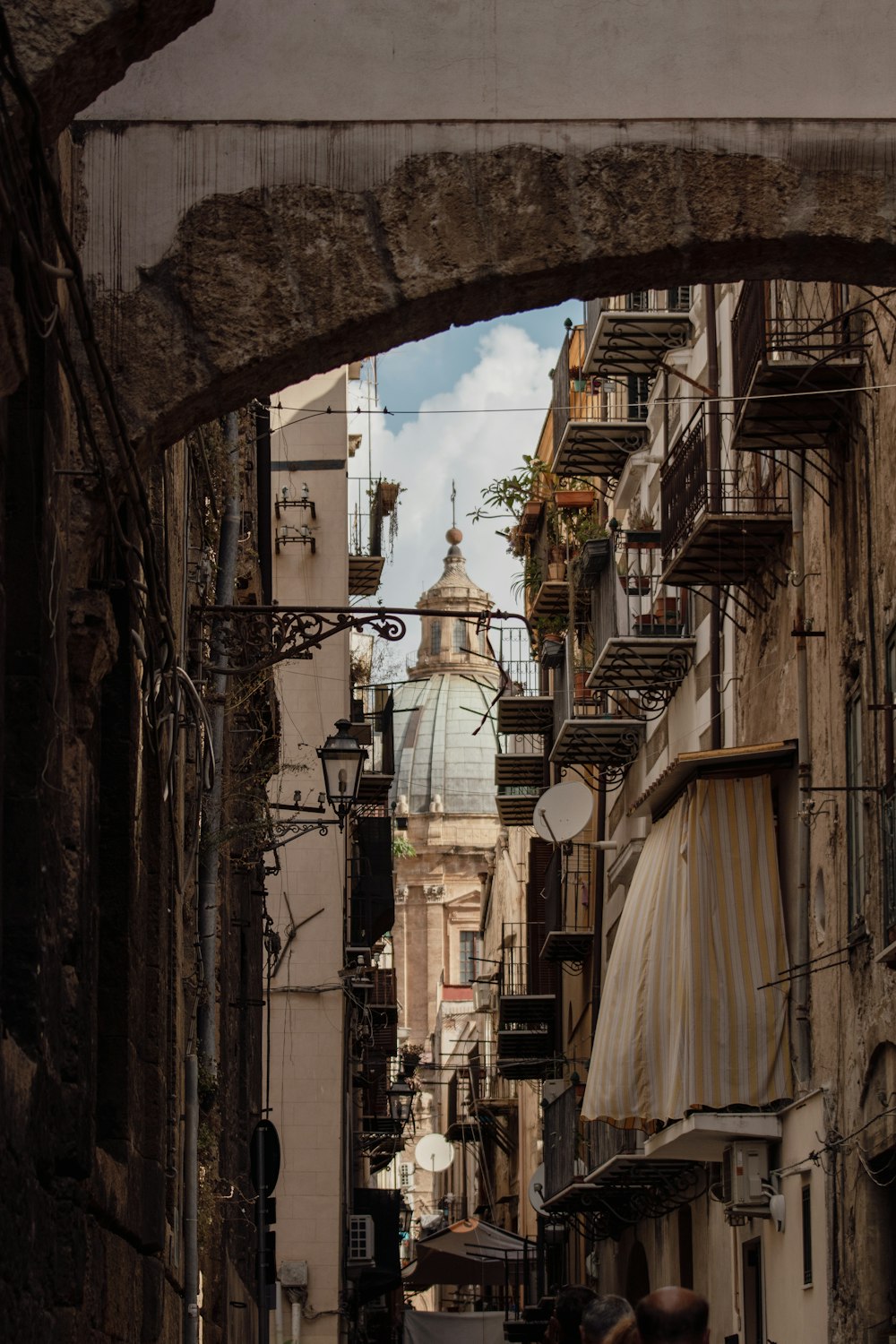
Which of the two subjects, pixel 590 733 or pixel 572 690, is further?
pixel 572 690

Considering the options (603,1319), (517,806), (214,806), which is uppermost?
(517,806)

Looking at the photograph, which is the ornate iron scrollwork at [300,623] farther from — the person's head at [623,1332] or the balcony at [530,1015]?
the balcony at [530,1015]

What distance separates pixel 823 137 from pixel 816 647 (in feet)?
26.7

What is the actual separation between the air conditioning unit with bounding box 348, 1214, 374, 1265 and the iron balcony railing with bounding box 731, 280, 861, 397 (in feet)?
53.8

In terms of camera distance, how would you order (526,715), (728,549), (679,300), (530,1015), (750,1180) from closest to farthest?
(750,1180), (728,549), (679,300), (526,715), (530,1015)

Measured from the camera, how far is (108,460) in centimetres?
595

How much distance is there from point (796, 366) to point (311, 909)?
44.1ft

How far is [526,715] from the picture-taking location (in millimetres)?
31625

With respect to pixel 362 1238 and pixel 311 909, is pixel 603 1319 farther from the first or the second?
pixel 362 1238

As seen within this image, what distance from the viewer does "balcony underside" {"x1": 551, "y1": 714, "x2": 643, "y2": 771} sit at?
22984 millimetres

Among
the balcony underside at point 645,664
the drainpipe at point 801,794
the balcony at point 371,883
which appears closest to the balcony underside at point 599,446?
the balcony underside at point 645,664

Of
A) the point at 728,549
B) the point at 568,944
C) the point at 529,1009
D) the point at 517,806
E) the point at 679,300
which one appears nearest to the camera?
the point at 728,549

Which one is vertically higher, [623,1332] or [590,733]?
[590,733]

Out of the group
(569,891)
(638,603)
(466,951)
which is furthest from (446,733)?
(638,603)
